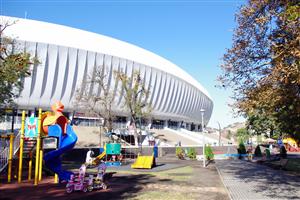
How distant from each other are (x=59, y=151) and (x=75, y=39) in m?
46.0

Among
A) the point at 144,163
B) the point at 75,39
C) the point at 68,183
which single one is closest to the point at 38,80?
the point at 75,39

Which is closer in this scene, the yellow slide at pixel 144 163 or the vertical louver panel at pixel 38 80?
the yellow slide at pixel 144 163

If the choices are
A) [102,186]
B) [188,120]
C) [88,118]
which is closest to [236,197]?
[102,186]

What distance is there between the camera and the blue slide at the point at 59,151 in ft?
45.3

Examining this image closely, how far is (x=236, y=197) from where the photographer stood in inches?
399

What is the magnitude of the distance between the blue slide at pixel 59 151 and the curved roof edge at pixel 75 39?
38.9 meters

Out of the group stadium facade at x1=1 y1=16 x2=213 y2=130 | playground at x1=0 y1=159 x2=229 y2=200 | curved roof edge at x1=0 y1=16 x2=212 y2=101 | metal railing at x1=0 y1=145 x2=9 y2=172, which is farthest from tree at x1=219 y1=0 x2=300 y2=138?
curved roof edge at x1=0 y1=16 x2=212 y2=101

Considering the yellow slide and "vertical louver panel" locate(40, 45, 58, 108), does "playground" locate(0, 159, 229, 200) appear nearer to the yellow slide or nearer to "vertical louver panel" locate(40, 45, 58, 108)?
the yellow slide

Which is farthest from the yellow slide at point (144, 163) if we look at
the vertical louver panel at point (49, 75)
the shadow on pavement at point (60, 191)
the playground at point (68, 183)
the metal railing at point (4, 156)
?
the vertical louver panel at point (49, 75)

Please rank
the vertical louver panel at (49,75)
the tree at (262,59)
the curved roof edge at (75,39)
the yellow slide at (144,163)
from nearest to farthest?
1. the tree at (262,59)
2. the yellow slide at (144,163)
3. the curved roof edge at (75,39)
4. the vertical louver panel at (49,75)

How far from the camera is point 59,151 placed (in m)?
13.8

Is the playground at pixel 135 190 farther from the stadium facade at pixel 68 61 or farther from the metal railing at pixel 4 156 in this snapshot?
the stadium facade at pixel 68 61

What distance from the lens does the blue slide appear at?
13.8 metres

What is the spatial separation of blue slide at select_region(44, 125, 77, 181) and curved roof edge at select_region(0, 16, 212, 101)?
3886cm
